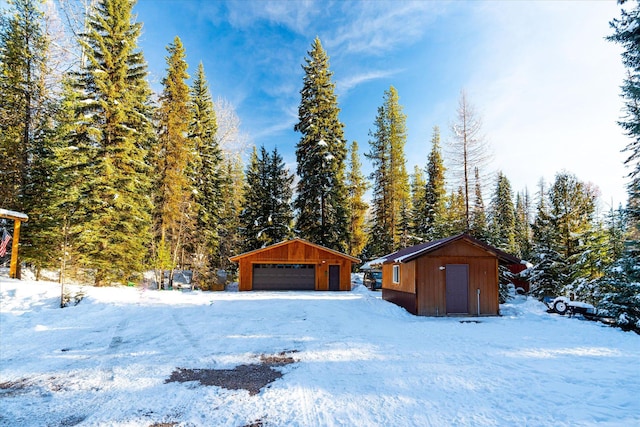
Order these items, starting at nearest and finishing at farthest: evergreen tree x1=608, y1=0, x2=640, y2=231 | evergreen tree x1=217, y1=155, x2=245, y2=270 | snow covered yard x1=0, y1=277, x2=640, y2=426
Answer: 1. snow covered yard x1=0, y1=277, x2=640, y2=426
2. evergreen tree x1=608, y1=0, x2=640, y2=231
3. evergreen tree x1=217, y1=155, x2=245, y2=270

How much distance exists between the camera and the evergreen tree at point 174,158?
20808 mm

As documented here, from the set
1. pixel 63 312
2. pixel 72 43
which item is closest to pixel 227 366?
pixel 63 312

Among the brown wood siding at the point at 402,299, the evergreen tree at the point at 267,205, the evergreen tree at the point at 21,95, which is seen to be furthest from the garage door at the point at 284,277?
the evergreen tree at the point at 21,95

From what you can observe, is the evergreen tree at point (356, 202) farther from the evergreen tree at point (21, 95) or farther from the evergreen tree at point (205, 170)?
the evergreen tree at point (21, 95)

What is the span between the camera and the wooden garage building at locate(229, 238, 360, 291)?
2200 cm

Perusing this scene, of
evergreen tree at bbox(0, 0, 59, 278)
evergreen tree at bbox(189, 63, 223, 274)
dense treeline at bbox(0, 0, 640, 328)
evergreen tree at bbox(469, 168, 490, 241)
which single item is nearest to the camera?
dense treeline at bbox(0, 0, 640, 328)

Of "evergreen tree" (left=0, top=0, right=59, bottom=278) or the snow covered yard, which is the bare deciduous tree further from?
"evergreen tree" (left=0, top=0, right=59, bottom=278)

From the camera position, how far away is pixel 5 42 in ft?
52.0

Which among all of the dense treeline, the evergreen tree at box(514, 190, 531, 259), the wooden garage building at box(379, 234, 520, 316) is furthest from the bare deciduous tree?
the evergreen tree at box(514, 190, 531, 259)

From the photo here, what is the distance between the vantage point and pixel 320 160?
2455cm

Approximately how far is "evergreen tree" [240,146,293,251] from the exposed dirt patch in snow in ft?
64.1

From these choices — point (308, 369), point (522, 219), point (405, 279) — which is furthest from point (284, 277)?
point (522, 219)

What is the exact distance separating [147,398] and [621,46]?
14.9 metres

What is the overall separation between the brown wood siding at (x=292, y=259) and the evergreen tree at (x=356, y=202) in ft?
31.4
